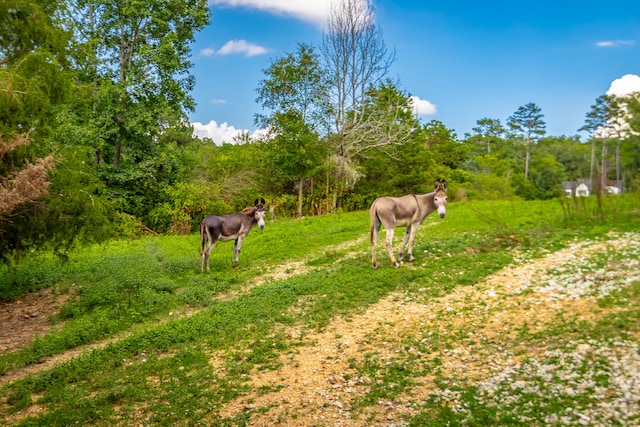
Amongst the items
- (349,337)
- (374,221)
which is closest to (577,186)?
(374,221)

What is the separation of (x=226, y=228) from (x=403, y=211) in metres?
5.54

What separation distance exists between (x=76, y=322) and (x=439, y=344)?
7.49 m

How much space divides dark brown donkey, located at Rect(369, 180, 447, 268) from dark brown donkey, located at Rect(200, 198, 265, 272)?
412 centimetres

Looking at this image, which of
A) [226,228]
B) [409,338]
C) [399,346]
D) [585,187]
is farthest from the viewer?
[226,228]

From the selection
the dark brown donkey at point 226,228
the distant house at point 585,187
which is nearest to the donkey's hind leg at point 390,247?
the dark brown donkey at point 226,228

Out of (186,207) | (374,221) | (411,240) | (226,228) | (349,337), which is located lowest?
(349,337)

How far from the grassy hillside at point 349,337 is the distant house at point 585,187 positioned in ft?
3.88

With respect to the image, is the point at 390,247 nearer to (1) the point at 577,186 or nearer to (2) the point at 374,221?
(2) the point at 374,221

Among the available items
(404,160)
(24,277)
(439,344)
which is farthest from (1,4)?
(404,160)

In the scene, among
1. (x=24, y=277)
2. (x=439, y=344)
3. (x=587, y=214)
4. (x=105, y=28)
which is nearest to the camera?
(x=439, y=344)

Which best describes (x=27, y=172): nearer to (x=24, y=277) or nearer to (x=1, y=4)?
(x=1, y=4)

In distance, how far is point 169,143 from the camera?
85.3 ft

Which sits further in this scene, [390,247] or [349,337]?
[390,247]

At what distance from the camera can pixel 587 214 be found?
13594 mm
